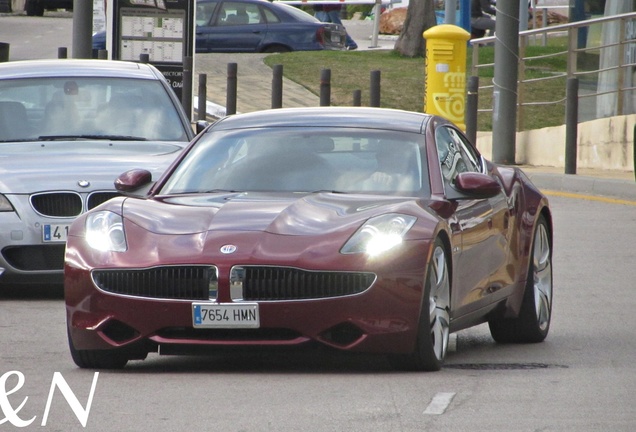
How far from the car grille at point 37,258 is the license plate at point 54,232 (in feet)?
0.29

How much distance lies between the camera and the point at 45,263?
34.7 ft

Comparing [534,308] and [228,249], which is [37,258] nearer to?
[534,308]

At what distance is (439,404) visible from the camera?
21.9 feet

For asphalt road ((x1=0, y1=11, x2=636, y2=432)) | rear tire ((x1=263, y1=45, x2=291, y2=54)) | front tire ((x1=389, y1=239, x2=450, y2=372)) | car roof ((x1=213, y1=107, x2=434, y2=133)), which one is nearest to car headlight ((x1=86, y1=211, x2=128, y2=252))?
asphalt road ((x1=0, y1=11, x2=636, y2=432))

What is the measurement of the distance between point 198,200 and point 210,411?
5.63ft

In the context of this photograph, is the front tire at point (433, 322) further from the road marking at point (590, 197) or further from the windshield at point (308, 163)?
the road marking at point (590, 197)

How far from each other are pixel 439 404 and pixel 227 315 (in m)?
1.10

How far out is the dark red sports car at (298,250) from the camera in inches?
285

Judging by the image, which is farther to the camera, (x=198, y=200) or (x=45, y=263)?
(x=45, y=263)

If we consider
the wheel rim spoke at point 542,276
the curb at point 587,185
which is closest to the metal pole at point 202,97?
the curb at point 587,185

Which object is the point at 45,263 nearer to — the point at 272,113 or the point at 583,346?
the point at 272,113

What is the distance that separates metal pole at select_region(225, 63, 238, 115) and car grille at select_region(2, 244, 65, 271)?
1477cm

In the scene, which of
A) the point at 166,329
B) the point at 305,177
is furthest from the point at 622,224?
the point at 166,329

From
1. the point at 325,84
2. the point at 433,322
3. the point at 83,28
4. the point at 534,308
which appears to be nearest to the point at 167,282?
the point at 433,322
